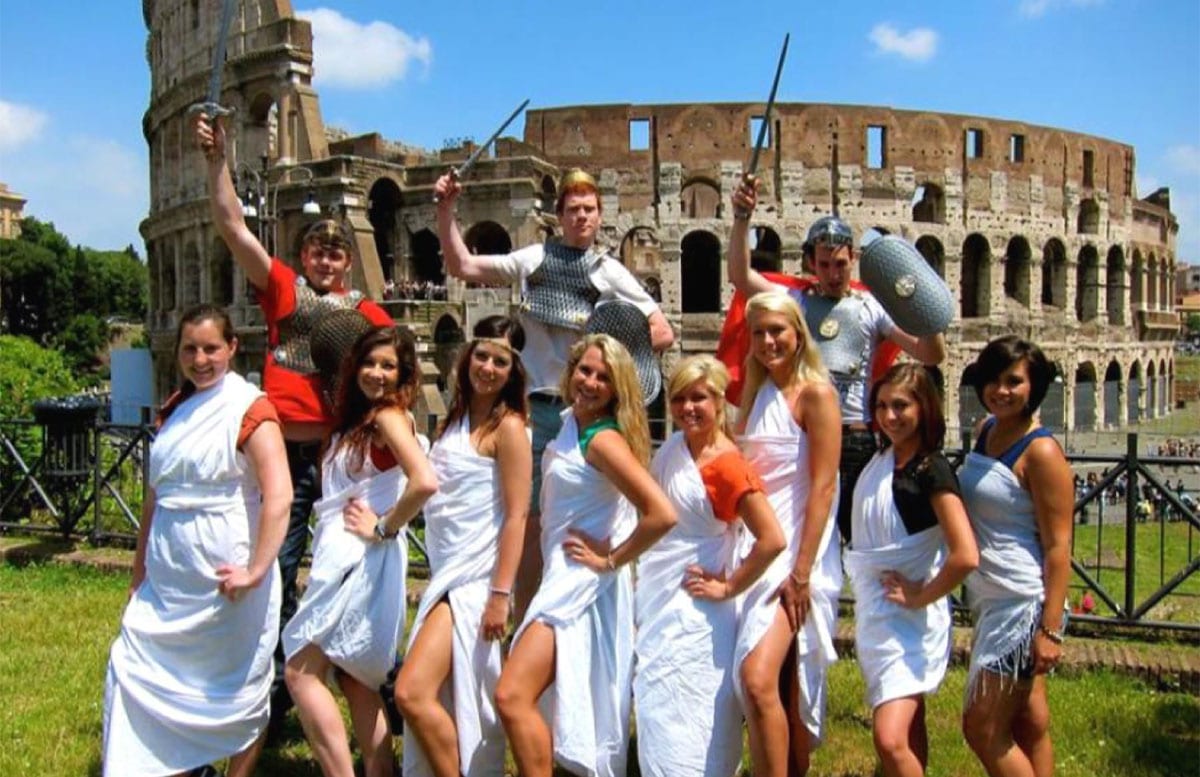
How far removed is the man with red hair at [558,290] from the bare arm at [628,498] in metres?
0.69

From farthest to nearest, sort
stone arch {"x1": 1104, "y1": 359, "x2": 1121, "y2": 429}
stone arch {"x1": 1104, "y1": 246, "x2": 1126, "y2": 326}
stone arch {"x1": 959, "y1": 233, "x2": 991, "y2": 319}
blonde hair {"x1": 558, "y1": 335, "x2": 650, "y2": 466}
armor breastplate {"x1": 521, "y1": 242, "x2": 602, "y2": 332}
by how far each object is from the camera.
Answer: stone arch {"x1": 1104, "y1": 246, "x2": 1126, "y2": 326} < stone arch {"x1": 1104, "y1": 359, "x2": 1121, "y2": 429} < stone arch {"x1": 959, "y1": 233, "x2": 991, "y2": 319} < armor breastplate {"x1": 521, "y1": 242, "x2": 602, "y2": 332} < blonde hair {"x1": 558, "y1": 335, "x2": 650, "y2": 466}

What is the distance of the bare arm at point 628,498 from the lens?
3436 mm

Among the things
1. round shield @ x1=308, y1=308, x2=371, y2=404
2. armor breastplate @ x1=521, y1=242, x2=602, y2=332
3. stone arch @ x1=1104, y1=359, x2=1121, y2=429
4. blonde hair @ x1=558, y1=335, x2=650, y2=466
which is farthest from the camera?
stone arch @ x1=1104, y1=359, x2=1121, y2=429

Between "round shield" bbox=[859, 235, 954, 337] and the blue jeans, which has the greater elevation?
"round shield" bbox=[859, 235, 954, 337]

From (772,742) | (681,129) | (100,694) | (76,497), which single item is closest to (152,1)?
(681,129)

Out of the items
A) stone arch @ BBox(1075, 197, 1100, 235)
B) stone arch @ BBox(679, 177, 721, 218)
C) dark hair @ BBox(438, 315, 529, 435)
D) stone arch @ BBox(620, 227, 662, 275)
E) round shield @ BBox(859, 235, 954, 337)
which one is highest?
stone arch @ BBox(679, 177, 721, 218)

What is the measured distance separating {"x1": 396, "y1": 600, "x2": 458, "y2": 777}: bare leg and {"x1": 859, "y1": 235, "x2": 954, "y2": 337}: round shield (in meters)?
2.23

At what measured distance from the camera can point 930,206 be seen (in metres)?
32.9

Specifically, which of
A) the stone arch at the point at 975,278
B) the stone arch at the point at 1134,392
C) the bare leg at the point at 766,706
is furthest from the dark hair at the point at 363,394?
the stone arch at the point at 1134,392

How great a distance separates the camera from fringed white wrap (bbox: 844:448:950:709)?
3.39 m

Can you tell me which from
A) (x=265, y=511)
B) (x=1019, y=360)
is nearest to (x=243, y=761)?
(x=265, y=511)

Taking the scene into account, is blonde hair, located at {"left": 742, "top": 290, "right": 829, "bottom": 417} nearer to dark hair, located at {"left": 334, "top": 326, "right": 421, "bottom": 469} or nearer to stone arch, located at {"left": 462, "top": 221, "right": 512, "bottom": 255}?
dark hair, located at {"left": 334, "top": 326, "right": 421, "bottom": 469}

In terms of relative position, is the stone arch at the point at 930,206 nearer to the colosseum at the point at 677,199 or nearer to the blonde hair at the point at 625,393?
the colosseum at the point at 677,199

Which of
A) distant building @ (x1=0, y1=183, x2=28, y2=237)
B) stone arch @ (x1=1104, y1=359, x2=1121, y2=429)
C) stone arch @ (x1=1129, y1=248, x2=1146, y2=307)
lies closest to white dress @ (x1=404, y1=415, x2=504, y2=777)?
stone arch @ (x1=1104, y1=359, x2=1121, y2=429)
